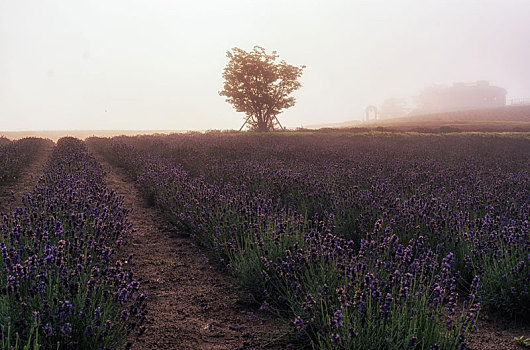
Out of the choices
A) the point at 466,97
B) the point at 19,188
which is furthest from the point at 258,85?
the point at 466,97

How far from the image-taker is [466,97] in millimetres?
104688

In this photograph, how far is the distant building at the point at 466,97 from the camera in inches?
4015

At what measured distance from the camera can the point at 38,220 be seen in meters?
3.23

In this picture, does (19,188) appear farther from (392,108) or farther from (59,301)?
(392,108)

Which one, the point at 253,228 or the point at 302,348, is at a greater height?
the point at 253,228

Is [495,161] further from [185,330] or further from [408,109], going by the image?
[408,109]

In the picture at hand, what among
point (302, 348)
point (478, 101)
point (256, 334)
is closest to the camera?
point (302, 348)

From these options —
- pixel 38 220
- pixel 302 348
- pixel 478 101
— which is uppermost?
pixel 478 101

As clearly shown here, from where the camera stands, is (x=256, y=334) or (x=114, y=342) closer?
(x=114, y=342)

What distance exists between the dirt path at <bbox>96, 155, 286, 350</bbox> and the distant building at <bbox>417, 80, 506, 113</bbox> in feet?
353

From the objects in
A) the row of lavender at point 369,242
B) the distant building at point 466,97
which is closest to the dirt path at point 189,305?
the row of lavender at point 369,242

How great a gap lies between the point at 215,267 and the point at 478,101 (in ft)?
385

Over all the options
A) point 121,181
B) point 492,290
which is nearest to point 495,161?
point 492,290

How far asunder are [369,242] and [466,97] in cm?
11919
